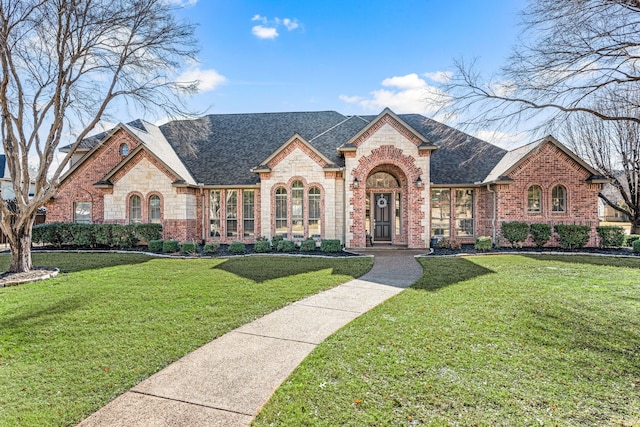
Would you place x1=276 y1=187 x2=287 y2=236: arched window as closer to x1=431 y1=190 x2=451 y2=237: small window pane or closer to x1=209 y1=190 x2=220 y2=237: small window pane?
x1=209 y1=190 x2=220 y2=237: small window pane

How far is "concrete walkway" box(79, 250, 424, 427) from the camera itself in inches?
132

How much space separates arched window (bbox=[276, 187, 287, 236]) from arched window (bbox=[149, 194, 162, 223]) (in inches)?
236

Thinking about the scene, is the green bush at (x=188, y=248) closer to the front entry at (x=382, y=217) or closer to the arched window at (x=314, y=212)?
the arched window at (x=314, y=212)

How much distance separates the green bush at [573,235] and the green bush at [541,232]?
530 mm

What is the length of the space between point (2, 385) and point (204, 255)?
1073cm

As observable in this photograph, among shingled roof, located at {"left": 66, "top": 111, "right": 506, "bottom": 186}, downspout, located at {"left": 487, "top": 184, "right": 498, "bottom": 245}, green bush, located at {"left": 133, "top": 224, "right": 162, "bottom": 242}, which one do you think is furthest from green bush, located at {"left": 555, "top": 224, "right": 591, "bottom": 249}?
green bush, located at {"left": 133, "top": 224, "right": 162, "bottom": 242}

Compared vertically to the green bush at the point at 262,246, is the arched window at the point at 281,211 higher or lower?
higher

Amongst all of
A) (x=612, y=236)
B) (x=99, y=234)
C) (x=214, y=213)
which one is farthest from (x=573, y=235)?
(x=99, y=234)

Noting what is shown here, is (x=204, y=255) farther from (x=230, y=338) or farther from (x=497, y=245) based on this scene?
(x=497, y=245)

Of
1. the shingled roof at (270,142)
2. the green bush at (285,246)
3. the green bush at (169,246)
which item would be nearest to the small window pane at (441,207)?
the shingled roof at (270,142)

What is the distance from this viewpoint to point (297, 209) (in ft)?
54.6

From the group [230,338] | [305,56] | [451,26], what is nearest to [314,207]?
[305,56]

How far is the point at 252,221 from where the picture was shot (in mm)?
17562

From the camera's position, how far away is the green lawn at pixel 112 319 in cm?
380
